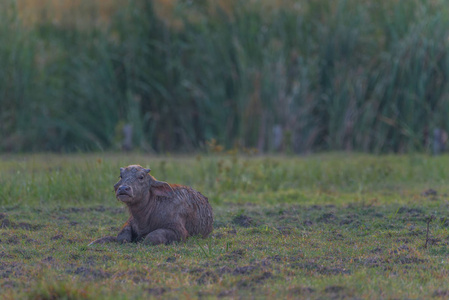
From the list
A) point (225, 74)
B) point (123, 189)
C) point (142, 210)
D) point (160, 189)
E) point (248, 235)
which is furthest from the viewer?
point (225, 74)

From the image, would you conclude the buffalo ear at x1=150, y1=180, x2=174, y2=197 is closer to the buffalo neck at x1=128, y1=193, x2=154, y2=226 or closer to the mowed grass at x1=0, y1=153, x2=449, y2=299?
the buffalo neck at x1=128, y1=193, x2=154, y2=226

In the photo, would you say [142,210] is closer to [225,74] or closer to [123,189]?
[123,189]

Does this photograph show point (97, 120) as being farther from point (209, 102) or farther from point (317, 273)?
point (317, 273)

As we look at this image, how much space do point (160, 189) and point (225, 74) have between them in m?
10.0

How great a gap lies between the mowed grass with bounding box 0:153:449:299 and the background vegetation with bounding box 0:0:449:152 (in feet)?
11.0

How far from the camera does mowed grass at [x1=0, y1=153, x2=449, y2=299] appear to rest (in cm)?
464

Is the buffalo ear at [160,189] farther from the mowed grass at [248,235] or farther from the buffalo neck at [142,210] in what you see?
the mowed grass at [248,235]

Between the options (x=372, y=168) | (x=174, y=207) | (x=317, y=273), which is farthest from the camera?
(x=372, y=168)

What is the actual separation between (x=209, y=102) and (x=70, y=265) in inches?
438

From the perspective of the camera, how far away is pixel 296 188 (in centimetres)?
1085

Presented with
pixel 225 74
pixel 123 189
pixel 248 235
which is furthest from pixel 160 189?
pixel 225 74

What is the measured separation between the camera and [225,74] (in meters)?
16.3

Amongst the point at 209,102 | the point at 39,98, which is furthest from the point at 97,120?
the point at 209,102

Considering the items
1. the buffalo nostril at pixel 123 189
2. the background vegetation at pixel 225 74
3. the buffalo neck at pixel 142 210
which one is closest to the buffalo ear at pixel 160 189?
the buffalo neck at pixel 142 210
